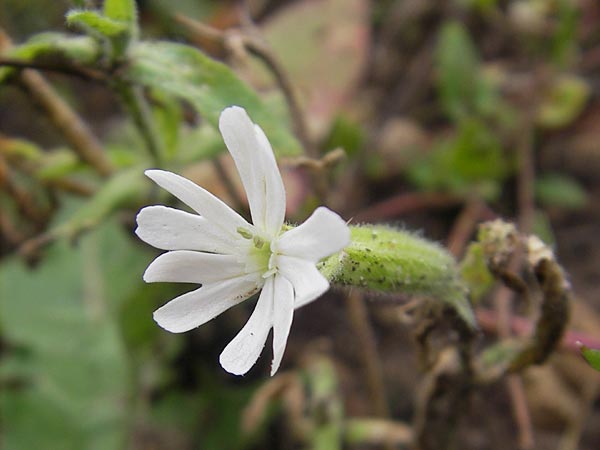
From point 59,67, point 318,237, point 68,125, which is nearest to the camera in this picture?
point 318,237

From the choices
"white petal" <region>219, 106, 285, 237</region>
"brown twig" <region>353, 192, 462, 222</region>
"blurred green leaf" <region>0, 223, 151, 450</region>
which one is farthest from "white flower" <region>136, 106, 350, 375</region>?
"brown twig" <region>353, 192, 462, 222</region>

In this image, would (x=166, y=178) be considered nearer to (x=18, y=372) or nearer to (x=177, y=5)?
(x=18, y=372)

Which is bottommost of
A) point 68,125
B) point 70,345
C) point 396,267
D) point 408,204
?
point 408,204

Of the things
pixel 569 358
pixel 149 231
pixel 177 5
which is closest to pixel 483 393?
pixel 569 358

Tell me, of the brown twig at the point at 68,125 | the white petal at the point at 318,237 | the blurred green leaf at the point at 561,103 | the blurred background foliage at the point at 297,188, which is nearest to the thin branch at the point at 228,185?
the blurred background foliage at the point at 297,188

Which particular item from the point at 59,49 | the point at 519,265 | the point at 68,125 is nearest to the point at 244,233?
the point at 59,49

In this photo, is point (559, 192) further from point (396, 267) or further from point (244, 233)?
point (244, 233)
